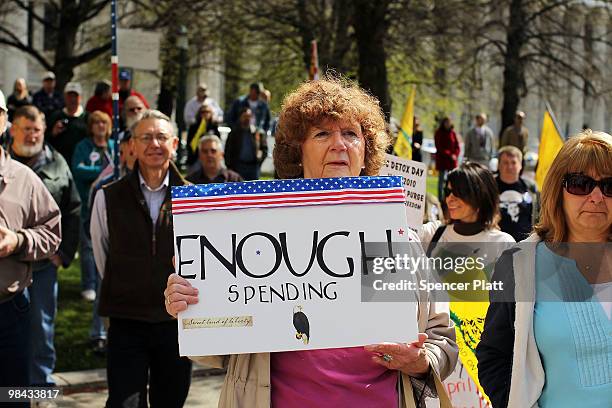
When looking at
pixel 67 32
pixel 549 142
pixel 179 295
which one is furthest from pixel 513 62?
pixel 179 295

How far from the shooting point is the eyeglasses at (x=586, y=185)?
128 inches

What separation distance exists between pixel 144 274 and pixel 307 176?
2.39 m

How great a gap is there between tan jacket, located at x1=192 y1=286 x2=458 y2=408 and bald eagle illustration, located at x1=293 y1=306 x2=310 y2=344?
13 centimetres

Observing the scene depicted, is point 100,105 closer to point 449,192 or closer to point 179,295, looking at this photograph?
point 449,192

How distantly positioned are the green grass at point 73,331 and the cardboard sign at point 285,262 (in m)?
5.14

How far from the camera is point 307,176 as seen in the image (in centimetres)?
326

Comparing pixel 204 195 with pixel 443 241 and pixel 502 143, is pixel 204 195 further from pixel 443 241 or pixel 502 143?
pixel 502 143

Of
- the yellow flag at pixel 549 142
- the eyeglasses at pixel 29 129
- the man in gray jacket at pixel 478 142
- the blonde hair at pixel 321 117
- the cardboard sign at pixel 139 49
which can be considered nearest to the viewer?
the blonde hair at pixel 321 117

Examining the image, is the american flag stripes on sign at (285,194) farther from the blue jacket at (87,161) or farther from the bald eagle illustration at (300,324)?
the blue jacket at (87,161)

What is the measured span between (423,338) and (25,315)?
3130 millimetres

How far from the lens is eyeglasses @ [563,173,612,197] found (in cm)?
325

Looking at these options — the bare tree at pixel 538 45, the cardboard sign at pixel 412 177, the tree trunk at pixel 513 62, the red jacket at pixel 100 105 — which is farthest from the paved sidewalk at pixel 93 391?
the bare tree at pixel 538 45

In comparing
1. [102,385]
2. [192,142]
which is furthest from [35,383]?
[192,142]

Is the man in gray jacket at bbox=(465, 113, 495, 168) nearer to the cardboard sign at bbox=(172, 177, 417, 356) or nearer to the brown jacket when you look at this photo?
the brown jacket
